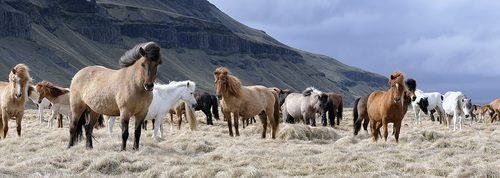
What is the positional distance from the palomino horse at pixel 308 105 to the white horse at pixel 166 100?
603 centimetres

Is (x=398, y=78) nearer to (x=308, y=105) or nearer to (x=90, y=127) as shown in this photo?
(x=90, y=127)

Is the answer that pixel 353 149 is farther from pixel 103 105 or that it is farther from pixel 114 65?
pixel 114 65

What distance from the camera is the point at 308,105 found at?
1941 cm

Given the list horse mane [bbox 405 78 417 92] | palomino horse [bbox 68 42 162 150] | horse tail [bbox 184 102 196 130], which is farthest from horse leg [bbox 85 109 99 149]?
horse mane [bbox 405 78 417 92]

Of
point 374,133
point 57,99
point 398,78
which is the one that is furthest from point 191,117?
→ point 398,78

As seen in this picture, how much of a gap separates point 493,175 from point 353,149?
13.9ft

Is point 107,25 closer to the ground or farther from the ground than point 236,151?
farther from the ground

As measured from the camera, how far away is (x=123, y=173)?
6.81 metres

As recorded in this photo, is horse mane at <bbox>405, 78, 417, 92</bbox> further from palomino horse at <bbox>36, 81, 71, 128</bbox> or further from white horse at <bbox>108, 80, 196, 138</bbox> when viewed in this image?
palomino horse at <bbox>36, 81, 71, 128</bbox>

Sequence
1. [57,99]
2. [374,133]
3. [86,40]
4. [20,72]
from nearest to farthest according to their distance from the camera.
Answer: [374,133] < [20,72] < [57,99] < [86,40]

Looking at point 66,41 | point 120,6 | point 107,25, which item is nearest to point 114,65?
point 66,41

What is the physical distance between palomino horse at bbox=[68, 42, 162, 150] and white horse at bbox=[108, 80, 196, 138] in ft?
12.0

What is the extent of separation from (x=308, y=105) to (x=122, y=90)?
1239 cm

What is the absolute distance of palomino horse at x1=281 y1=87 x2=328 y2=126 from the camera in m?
19.1
